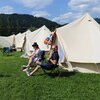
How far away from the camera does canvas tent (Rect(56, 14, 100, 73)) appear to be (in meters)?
12.8

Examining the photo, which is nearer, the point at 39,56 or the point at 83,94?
the point at 83,94

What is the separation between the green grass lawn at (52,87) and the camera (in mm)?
8938

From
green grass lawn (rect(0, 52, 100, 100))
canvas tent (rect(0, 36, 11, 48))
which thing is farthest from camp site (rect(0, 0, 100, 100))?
canvas tent (rect(0, 36, 11, 48))

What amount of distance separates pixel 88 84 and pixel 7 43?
35519mm

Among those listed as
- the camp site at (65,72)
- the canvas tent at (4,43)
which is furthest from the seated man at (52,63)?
the canvas tent at (4,43)

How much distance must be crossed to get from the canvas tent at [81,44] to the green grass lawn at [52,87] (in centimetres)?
61

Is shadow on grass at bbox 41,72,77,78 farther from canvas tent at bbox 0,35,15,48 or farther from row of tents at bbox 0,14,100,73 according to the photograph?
canvas tent at bbox 0,35,15,48

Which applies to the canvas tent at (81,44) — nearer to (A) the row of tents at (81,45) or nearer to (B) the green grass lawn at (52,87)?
(A) the row of tents at (81,45)

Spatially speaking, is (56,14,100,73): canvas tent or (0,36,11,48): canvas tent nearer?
(56,14,100,73): canvas tent

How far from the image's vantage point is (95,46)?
13.2 metres

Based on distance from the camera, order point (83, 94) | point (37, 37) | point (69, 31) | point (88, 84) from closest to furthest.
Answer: point (83, 94) → point (88, 84) → point (69, 31) → point (37, 37)

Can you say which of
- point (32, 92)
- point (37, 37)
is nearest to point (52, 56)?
point (32, 92)

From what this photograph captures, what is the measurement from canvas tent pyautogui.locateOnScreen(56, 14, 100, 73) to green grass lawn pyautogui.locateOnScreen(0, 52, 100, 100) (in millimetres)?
610

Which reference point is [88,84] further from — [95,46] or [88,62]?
[95,46]
